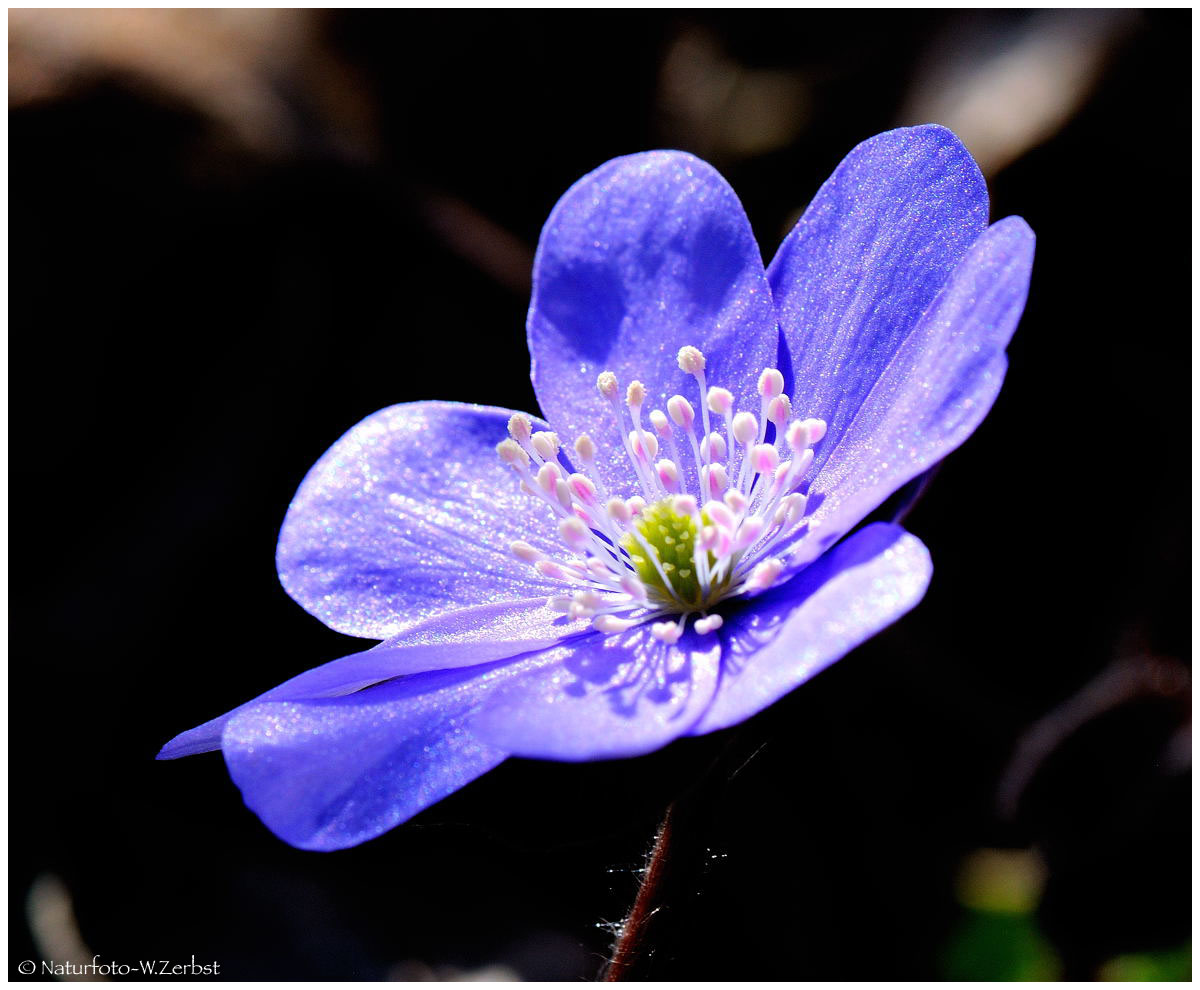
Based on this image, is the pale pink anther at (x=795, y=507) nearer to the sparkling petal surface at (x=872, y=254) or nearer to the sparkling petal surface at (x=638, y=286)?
the sparkling petal surface at (x=872, y=254)

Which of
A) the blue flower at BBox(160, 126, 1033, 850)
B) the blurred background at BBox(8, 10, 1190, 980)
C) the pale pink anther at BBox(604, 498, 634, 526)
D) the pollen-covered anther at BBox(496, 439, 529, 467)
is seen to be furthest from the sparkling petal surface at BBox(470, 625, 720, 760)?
the blurred background at BBox(8, 10, 1190, 980)

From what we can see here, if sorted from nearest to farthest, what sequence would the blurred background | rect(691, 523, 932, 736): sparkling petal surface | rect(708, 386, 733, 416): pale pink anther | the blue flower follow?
1. rect(691, 523, 932, 736): sparkling petal surface
2. the blue flower
3. rect(708, 386, 733, 416): pale pink anther
4. the blurred background

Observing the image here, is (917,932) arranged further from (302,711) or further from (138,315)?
(138,315)

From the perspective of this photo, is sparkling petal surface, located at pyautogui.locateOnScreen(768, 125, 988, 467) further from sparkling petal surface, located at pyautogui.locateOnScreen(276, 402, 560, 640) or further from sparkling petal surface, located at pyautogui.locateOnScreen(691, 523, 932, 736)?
sparkling petal surface, located at pyautogui.locateOnScreen(276, 402, 560, 640)

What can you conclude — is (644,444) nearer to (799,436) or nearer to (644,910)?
(799,436)

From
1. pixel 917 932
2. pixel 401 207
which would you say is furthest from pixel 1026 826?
pixel 401 207

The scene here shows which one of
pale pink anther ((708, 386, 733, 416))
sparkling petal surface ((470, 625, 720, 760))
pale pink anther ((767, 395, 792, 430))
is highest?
pale pink anther ((708, 386, 733, 416))

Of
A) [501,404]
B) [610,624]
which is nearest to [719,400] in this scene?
[610,624]
